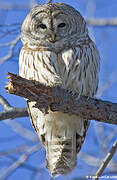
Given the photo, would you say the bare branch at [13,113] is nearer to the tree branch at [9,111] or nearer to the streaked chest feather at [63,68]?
the tree branch at [9,111]

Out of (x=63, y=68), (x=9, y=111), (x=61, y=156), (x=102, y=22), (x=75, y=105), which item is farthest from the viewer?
(x=102, y=22)

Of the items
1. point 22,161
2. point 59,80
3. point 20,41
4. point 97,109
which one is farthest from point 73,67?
point 22,161

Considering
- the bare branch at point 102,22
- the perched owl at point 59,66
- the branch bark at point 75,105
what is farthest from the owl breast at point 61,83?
the bare branch at point 102,22

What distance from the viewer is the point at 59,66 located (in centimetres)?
420

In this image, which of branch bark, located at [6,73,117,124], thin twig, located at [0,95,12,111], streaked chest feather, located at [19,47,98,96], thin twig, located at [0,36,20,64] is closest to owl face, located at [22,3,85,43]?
thin twig, located at [0,36,20,64]

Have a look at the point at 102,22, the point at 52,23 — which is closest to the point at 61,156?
the point at 52,23

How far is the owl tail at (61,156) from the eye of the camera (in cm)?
446

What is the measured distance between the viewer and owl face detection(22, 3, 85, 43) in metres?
4.47

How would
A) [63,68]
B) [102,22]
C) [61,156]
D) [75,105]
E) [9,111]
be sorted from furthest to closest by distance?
[102,22] → [61,156] → [63,68] → [9,111] → [75,105]

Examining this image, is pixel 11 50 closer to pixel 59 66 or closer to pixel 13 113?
pixel 59 66

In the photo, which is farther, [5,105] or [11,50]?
[11,50]

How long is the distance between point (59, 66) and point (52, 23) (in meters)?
0.61

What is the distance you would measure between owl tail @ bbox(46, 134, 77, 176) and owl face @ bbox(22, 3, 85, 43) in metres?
1.19

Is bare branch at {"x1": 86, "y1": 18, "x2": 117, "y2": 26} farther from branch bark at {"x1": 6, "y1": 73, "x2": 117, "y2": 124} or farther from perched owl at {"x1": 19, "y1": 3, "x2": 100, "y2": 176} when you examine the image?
branch bark at {"x1": 6, "y1": 73, "x2": 117, "y2": 124}
